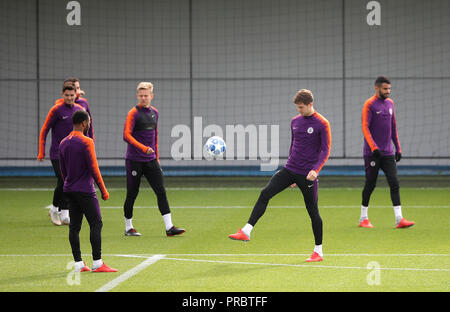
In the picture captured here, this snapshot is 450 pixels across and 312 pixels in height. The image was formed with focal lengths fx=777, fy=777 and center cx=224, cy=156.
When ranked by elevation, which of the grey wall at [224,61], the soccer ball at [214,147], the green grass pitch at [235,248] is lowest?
the green grass pitch at [235,248]

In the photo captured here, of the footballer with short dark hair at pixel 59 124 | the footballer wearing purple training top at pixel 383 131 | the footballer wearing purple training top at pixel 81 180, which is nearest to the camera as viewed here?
the footballer wearing purple training top at pixel 81 180

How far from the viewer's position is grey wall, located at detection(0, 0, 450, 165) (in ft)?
79.4

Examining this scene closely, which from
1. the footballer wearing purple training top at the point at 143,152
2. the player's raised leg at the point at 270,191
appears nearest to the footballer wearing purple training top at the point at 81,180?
the player's raised leg at the point at 270,191

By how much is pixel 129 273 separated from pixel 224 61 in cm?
1740

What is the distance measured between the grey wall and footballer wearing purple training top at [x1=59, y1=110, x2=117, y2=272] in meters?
16.3

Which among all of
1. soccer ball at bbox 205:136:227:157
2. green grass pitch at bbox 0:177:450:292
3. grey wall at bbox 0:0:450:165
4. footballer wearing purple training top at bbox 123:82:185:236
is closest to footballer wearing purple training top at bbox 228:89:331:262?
green grass pitch at bbox 0:177:450:292

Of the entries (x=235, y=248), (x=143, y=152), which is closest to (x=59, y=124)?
(x=143, y=152)

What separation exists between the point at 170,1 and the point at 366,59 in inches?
253

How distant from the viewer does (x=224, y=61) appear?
81.4 feet

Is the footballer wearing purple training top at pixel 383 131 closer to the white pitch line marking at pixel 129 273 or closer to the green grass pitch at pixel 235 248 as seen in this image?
the green grass pitch at pixel 235 248

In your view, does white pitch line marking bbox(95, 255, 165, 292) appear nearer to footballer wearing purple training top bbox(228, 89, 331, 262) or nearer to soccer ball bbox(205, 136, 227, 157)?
footballer wearing purple training top bbox(228, 89, 331, 262)

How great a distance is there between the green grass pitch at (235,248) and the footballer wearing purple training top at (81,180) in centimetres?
32

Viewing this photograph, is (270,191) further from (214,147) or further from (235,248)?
(214,147)

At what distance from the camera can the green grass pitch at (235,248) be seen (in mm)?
7422
